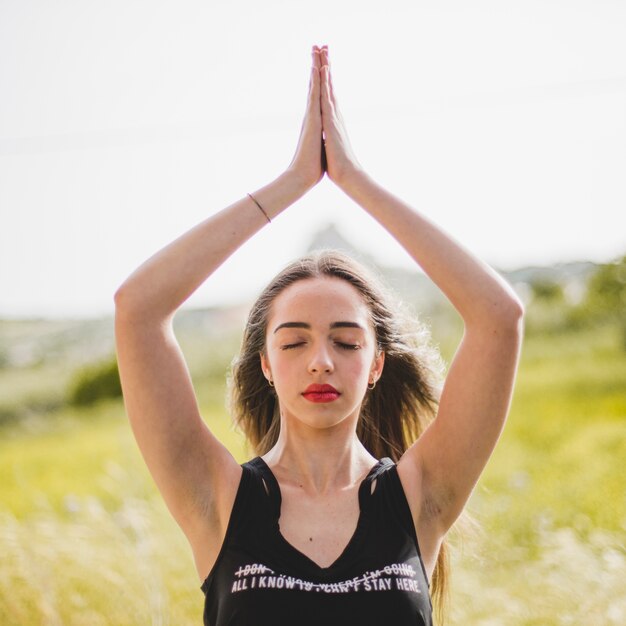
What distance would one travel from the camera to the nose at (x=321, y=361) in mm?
1819

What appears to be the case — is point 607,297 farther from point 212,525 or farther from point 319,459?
point 212,525

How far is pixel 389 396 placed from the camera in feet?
7.71

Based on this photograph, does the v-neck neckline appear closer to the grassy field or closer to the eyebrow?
the eyebrow

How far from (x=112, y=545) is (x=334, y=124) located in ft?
9.71

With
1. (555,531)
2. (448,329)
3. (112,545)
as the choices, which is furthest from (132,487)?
(448,329)

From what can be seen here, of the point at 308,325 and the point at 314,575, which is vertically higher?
the point at 308,325

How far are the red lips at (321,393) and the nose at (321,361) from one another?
38 mm

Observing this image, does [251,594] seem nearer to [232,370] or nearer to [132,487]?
[232,370]

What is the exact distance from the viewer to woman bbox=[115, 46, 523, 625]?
1.68 metres

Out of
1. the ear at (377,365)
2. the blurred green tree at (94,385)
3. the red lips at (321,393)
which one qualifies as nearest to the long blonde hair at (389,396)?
the ear at (377,365)

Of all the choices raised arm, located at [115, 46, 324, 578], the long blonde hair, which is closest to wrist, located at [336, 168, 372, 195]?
raised arm, located at [115, 46, 324, 578]

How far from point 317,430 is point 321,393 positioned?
169 millimetres

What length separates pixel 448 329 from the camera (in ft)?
26.9

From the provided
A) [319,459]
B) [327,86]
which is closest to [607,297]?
[327,86]
